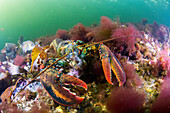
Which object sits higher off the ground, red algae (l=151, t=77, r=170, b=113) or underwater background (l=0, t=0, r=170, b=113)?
underwater background (l=0, t=0, r=170, b=113)

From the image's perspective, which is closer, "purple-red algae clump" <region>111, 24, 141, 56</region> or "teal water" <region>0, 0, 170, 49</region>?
"purple-red algae clump" <region>111, 24, 141, 56</region>

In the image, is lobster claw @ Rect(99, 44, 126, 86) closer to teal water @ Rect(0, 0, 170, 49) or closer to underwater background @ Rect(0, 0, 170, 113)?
underwater background @ Rect(0, 0, 170, 113)

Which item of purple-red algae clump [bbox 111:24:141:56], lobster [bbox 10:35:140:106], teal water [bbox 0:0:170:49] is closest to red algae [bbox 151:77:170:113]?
lobster [bbox 10:35:140:106]

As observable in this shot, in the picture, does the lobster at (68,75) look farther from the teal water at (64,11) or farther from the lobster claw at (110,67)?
the teal water at (64,11)

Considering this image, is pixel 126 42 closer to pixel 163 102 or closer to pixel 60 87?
pixel 163 102

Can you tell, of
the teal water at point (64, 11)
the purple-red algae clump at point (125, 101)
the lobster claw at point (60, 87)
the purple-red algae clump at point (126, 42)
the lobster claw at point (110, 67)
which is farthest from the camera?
the teal water at point (64, 11)

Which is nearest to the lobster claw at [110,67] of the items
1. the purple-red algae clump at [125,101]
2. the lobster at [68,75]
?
the lobster at [68,75]

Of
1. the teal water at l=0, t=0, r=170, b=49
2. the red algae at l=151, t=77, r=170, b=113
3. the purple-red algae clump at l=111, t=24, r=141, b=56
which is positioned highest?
the teal water at l=0, t=0, r=170, b=49
